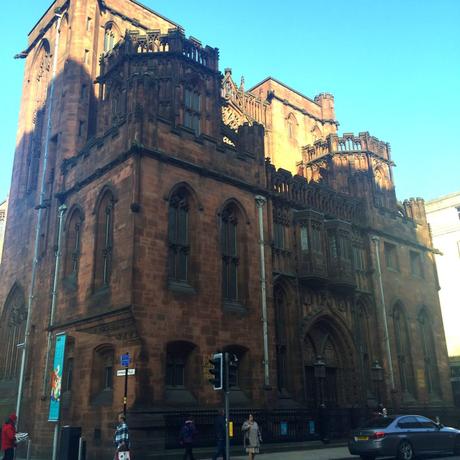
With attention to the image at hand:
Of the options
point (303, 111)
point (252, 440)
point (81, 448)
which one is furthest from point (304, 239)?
point (303, 111)

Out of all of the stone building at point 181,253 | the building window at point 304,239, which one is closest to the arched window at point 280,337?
the stone building at point 181,253

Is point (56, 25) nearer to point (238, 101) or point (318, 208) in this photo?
point (238, 101)

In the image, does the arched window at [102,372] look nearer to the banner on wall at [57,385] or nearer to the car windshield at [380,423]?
the banner on wall at [57,385]

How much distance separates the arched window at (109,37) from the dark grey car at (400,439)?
2423cm

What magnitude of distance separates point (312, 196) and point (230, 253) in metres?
7.25

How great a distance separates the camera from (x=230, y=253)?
2244 cm

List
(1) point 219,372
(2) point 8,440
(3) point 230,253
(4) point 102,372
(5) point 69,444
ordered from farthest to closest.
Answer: (3) point 230,253
(4) point 102,372
(2) point 8,440
(5) point 69,444
(1) point 219,372

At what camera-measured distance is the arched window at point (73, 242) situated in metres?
23.1

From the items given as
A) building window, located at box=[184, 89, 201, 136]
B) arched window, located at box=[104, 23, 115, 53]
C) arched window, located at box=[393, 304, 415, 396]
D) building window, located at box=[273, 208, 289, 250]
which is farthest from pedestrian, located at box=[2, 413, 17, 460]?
arched window, located at box=[104, 23, 115, 53]

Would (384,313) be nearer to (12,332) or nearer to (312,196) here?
(312,196)

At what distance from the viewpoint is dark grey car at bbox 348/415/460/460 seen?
52.4 ft

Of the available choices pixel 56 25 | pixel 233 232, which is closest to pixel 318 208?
pixel 233 232

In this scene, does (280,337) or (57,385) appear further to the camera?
(280,337)

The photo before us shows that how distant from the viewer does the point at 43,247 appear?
25.6m
